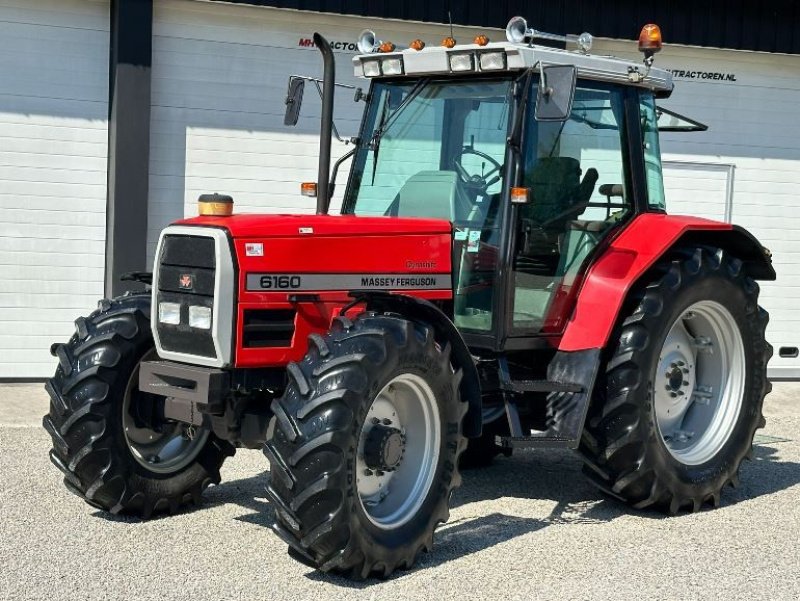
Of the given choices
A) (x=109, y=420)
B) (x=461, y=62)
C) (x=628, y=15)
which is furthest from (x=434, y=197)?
(x=628, y=15)

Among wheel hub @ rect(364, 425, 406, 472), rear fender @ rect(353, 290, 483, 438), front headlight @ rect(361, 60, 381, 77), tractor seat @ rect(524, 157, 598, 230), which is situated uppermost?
front headlight @ rect(361, 60, 381, 77)

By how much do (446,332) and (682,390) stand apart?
193 centimetres

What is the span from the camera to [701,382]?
7066 millimetres

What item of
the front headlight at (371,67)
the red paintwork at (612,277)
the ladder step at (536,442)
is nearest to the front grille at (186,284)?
the ladder step at (536,442)

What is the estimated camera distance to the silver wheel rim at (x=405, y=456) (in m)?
5.46

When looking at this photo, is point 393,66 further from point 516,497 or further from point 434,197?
point 516,497

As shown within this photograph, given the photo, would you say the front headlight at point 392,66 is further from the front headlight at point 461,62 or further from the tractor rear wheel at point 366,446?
the tractor rear wheel at point 366,446

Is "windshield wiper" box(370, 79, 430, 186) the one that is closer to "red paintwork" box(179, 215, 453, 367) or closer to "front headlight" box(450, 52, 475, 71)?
"front headlight" box(450, 52, 475, 71)

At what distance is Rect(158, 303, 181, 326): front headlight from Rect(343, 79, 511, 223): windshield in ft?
4.51

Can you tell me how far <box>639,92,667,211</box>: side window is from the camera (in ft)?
22.6

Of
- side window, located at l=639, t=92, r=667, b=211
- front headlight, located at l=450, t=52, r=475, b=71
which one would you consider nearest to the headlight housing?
front headlight, located at l=450, t=52, r=475, b=71

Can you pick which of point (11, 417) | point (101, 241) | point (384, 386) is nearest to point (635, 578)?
point (384, 386)

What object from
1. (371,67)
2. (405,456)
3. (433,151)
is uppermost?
(371,67)

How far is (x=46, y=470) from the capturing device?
7.12 m
